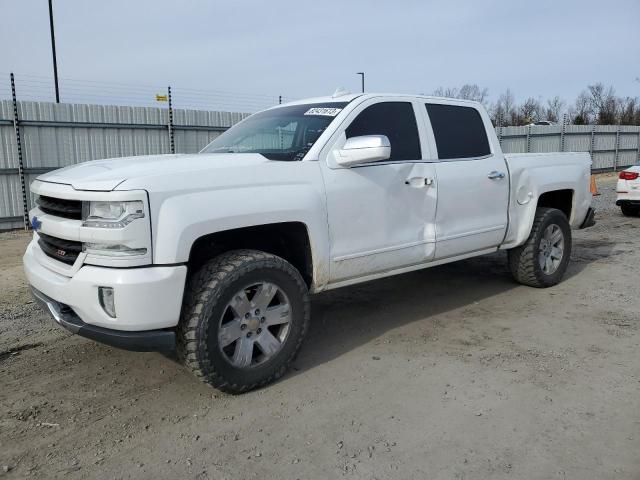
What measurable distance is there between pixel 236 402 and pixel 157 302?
838 mm

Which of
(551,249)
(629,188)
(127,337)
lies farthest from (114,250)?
(629,188)

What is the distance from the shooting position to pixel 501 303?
5.28 metres

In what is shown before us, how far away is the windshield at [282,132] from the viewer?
394 centimetres

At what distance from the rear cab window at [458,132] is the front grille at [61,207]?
2.83 metres

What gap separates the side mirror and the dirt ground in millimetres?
1441

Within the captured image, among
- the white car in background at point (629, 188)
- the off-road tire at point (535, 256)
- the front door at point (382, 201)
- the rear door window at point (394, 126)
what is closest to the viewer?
the front door at point (382, 201)

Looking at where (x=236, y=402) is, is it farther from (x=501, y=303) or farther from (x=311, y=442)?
(x=501, y=303)

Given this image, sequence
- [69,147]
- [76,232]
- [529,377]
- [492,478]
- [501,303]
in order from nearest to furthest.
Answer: [492,478], [76,232], [529,377], [501,303], [69,147]

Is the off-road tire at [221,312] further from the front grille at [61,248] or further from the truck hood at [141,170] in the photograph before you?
the front grille at [61,248]

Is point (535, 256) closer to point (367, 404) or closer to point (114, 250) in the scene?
point (367, 404)

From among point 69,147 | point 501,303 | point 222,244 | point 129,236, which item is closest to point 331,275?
point 222,244

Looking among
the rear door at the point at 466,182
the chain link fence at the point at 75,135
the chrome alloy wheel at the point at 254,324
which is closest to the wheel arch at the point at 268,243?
the chrome alloy wheel at the point at 254,324

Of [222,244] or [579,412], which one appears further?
[222,244]

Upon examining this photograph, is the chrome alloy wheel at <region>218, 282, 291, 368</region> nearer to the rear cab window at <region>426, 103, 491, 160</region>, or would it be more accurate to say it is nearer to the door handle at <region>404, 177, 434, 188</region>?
the door handle at <region>404, 177, 434, 188</region>
